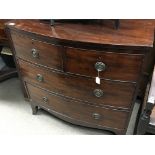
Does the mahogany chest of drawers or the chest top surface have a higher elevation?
the chest top surface

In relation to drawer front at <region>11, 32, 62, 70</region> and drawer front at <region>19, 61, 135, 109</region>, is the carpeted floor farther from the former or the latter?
drawer front at <region>11, 32, 62, 70</region>

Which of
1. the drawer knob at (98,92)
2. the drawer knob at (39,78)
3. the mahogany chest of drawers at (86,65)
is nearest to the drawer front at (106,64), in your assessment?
the mahogany chest of drawers at (86,65)

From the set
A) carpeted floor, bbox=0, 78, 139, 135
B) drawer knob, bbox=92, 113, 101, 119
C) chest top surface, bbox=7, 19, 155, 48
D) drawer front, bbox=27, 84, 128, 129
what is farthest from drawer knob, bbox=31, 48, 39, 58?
carpeted floor, bbox=0, 78, 139, 135

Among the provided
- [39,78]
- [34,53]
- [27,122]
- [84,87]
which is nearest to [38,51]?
[34,53]

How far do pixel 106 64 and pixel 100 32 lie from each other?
0.16 meters

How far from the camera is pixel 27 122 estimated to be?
1.69 metres

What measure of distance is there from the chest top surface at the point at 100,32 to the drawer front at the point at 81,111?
0.46m

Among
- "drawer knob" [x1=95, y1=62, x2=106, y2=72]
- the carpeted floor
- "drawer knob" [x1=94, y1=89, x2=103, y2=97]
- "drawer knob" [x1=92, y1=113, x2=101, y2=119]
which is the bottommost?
the carpeted floor

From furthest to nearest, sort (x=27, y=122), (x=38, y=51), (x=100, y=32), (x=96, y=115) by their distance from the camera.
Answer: (x=27, y=122), (x=96, y=115), (x=38, y=51), (x=100, y=32)

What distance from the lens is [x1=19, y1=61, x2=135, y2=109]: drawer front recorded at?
114cm

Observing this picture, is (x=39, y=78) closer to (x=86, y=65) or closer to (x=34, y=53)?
(x=34, y=53)

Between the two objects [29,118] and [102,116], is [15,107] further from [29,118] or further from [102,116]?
[102,116]

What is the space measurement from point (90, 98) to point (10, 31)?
Answer: 0.61 meters

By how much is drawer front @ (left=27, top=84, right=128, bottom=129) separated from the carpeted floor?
195mm
